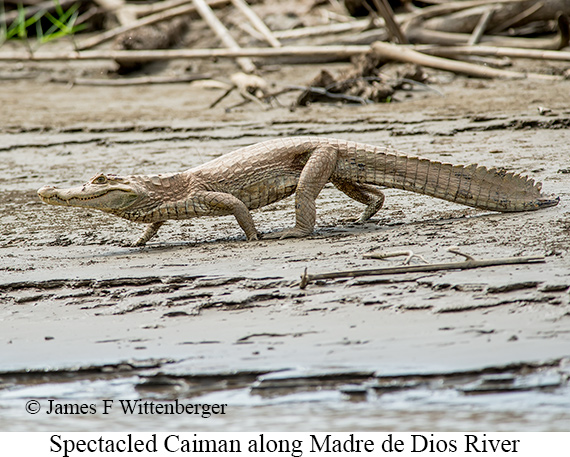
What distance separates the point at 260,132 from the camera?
9.08 m

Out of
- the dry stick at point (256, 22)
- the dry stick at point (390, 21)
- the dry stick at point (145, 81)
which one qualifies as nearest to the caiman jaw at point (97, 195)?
the dry stick at point (390, 21)

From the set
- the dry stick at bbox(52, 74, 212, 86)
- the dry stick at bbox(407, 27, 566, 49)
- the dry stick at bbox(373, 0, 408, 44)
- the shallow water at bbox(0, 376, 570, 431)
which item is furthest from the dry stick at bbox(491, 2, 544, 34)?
the shallow water at bbox(0, 376, 570, 431)

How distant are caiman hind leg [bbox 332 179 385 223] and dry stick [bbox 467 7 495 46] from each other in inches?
A: 256

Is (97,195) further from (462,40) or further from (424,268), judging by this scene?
(462,40)

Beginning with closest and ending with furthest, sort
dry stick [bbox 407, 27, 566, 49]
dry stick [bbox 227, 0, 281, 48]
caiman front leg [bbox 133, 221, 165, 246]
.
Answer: caiman front leg [bbox 133, 221, 165, 246] → dry stick [bbox 407, 27, 566, 49] → dry stick [bbox 227, 0, 281, 48]

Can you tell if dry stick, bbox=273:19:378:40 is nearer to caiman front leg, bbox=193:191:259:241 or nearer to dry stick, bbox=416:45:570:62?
dry stick, bbox=416:45:570:62

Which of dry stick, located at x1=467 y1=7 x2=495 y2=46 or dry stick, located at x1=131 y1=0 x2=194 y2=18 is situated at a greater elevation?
dry stick, located at x1=131 y1=0 x2=194 y2=18

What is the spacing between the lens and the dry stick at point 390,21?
11430 millimetres

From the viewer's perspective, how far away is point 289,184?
5.66m

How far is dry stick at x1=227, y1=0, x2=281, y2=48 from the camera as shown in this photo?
41.7ft

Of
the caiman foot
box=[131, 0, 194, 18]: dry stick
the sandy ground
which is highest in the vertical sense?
box=[131, 0, 194, 18]: dry stick

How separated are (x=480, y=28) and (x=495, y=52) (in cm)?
154
